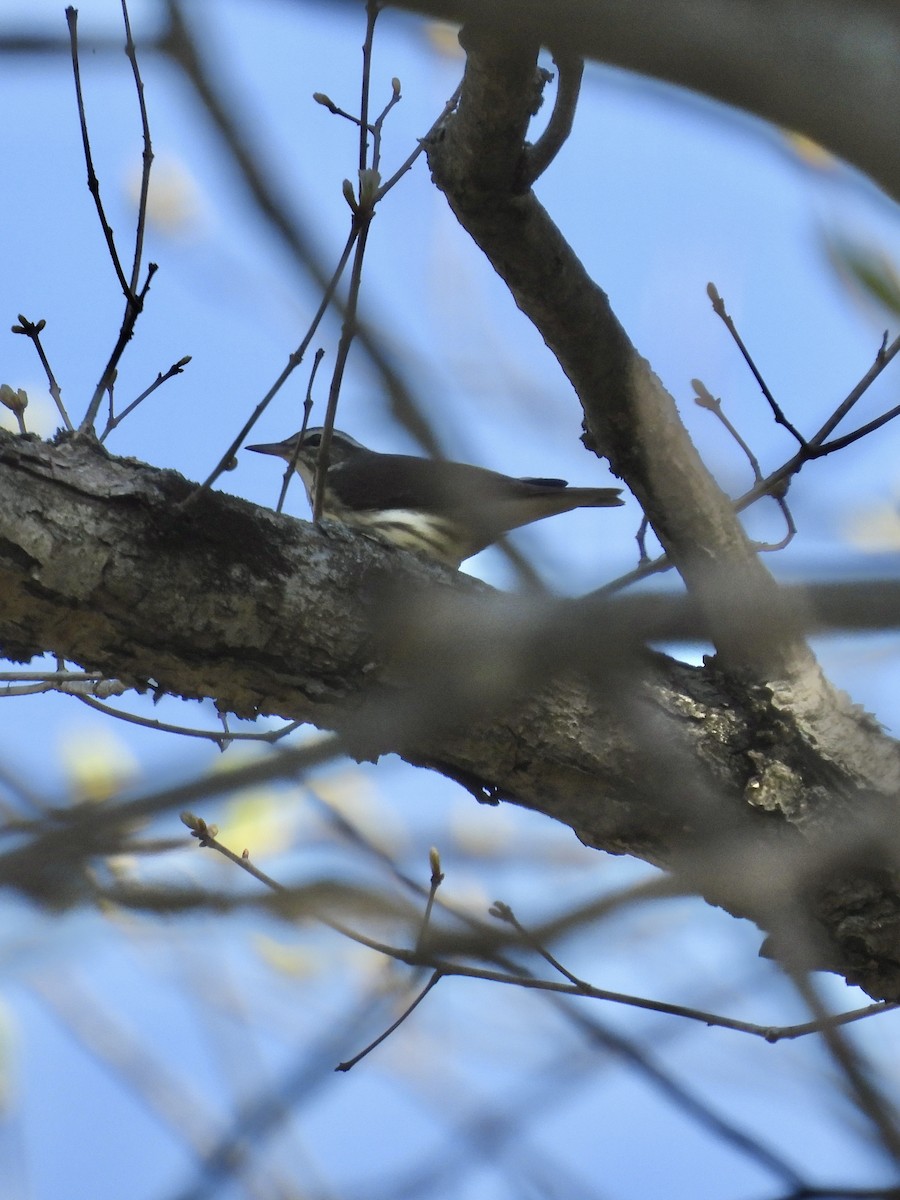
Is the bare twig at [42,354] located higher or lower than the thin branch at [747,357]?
lower

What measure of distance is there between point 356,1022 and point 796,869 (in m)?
0.63

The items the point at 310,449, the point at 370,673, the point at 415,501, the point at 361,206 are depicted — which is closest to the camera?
the point at 361,206

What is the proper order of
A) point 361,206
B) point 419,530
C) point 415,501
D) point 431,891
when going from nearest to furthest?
point 431,891 < point 361,206 < point 419,530 < point 415,501

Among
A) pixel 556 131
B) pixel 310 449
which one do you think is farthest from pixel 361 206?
pixel 310 449

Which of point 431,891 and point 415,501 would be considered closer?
point 431,891

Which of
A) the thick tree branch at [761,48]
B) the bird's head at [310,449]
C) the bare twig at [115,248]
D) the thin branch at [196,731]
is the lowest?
the thick tree branch at [761,48]

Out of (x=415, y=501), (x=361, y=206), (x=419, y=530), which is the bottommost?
(x=361, y=206)

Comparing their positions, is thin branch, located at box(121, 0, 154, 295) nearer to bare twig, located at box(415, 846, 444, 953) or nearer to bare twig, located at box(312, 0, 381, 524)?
bare twig, located at box(312, 0, 381, 524)

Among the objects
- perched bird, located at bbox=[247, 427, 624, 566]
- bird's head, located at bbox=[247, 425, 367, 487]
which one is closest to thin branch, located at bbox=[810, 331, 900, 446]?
perched bird, located at bbox=[247, 427, 624, 566]

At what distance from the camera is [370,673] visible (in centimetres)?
333

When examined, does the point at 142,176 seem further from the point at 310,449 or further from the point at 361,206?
the point at 310,449

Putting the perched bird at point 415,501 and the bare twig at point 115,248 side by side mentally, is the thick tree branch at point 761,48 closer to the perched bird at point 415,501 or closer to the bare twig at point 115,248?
the bare twig at point 115,248

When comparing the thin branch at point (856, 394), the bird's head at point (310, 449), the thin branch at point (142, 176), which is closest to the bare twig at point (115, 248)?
the thin branch at point (142, 176)

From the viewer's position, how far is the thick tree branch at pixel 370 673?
314 cm
